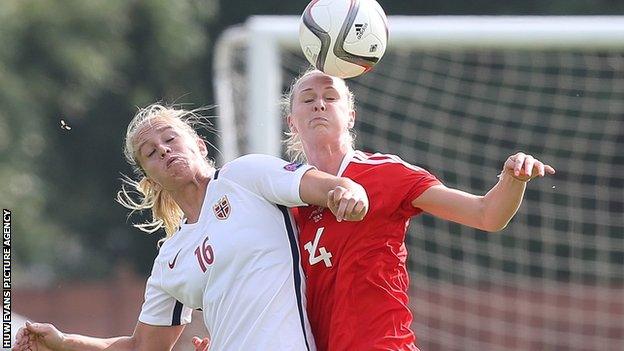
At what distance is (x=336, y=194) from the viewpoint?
439cm

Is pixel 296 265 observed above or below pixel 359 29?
below

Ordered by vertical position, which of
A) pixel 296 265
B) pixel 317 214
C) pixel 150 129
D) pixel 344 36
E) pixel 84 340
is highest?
pixel 344 36

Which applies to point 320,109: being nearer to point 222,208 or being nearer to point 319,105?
point 319,105

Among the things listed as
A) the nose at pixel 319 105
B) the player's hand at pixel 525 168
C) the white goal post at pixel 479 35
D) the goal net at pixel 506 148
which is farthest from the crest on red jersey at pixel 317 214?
the goal net at pixel 506 148

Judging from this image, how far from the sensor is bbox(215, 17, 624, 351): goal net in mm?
8719

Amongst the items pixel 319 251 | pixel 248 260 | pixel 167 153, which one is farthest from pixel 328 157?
pixel 167 153

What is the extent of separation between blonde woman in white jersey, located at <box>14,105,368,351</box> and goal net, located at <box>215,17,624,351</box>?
3428 millimetres

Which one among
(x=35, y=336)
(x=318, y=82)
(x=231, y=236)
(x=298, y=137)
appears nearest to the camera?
(x=231, y=236)

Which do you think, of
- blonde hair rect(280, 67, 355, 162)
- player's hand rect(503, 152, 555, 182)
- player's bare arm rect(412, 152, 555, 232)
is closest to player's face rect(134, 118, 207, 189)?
blonde hair rect(280, 67, 355, 162)

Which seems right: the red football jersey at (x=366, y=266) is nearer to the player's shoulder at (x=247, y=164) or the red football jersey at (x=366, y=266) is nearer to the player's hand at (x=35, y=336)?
the player's shoulder at (x=247, y=164)

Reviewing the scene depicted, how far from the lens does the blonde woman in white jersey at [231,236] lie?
465 centimetres

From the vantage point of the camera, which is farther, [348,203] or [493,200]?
[493,200]

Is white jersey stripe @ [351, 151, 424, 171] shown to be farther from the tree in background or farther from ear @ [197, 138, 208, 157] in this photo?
the tree in background

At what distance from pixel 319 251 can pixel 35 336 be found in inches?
45.9
